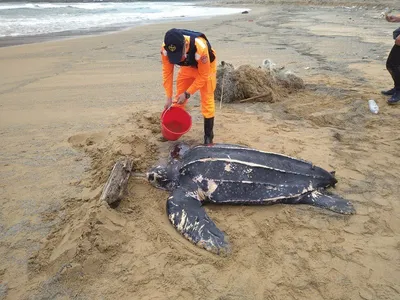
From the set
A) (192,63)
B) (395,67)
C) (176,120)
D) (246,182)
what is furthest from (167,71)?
(395,67)

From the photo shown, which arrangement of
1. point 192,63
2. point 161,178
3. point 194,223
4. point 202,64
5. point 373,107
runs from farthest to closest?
point 373,107 → point 192,63 → point 202,64 → point 161,178 → point 194,223

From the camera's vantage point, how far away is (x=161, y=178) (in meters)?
2.38

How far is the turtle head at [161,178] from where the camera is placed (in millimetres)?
2373

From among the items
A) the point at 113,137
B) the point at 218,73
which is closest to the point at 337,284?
the point at 113,137

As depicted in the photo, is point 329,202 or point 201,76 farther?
point 201,76

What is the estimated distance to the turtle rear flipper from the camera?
Answer: 214 centimetres

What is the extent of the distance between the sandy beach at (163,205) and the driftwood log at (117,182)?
3.2 inches

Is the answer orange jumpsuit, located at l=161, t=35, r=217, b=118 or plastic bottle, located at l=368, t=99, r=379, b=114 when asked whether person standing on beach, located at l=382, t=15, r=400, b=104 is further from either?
orange jumpsuit, located at l=161, t=35, r=217, b=118

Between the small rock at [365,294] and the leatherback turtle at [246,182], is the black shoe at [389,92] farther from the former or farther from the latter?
the small rock at [365,294]

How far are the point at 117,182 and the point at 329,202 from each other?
5.07ft

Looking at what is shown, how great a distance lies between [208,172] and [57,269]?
1132mm

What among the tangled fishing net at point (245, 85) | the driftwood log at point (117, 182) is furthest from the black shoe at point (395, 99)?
→ the driftwood log at point (117, 182)

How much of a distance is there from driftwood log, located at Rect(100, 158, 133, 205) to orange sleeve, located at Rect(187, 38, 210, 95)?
918mm

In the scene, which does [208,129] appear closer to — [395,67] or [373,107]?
[373,107]
